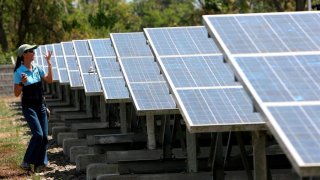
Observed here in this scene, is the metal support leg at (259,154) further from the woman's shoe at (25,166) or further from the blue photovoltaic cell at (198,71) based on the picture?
the woman's shoe at (25,166)

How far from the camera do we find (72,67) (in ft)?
63.5

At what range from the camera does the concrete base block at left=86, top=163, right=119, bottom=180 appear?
10477 millimetres

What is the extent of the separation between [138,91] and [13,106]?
Result: 18643 mm

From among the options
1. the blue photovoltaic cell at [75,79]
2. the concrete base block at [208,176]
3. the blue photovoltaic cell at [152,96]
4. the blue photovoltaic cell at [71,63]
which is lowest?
the concrete base block at [208,176]

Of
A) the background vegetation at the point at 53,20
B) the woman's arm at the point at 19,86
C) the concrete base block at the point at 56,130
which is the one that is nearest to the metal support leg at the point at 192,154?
the woman's arm at the point at 19,86

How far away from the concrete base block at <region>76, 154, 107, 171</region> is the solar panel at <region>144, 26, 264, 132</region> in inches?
76.9

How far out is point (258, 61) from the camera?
6809 mm

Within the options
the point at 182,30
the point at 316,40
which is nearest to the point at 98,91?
the point at 182,30

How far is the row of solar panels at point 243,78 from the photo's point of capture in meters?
5.77

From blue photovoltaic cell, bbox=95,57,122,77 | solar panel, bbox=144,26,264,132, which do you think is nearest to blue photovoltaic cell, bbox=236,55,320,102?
solar panel, bbox=144,26,264,132

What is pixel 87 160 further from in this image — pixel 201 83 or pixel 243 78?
pixel 243 78

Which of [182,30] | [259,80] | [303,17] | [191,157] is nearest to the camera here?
[259,80]

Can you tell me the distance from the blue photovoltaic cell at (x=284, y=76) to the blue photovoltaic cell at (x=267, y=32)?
210mm

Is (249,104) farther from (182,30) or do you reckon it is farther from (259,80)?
(182,30)
